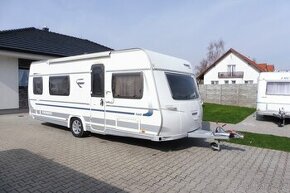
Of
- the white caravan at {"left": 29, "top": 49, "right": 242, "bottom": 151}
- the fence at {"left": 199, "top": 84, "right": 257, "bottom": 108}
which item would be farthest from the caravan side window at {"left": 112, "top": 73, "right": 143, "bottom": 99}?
the fence at {"left": 199, "top": 84, "right": 257, "bottom": 108}

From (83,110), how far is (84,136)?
1016 mm

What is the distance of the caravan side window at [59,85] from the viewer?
962cm

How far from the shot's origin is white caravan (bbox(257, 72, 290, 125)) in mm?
13766

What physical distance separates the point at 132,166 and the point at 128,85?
94.0 inches

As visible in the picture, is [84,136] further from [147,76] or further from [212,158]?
[212,158]

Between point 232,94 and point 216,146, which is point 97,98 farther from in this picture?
point 232,94

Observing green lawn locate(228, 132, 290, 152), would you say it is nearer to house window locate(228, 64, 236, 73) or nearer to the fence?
the fence

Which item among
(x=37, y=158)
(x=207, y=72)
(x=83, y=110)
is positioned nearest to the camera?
(x=37, y=158)

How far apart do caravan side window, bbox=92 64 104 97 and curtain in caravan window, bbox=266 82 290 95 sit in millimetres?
9764

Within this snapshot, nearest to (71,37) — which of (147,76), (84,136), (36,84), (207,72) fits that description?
(36,84)

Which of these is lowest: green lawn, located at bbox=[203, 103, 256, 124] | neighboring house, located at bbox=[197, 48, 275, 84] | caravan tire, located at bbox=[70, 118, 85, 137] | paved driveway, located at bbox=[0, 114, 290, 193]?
paved driveway, located at bbox=[0, 114, 290, 193]

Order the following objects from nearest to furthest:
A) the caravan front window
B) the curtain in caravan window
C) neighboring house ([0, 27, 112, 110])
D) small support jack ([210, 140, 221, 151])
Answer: the caravan front window
small support jack ([210, 140, 221, 151])
the curtain in caravan window
neighboring house ([0, 27, 112, 110])

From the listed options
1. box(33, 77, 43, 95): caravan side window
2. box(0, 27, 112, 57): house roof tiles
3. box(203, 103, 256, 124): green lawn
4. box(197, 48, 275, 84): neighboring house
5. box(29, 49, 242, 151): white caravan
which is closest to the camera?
box(29, 49, 242, 151): white caravan

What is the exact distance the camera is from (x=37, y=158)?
6812 mm
